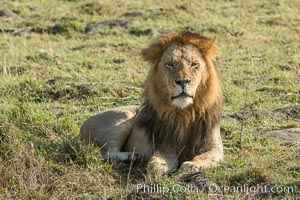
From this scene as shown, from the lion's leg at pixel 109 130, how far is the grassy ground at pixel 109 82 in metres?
0.17

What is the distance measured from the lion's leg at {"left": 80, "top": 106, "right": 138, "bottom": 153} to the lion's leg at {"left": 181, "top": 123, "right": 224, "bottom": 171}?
768 millimetres

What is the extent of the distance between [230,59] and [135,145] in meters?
4.50

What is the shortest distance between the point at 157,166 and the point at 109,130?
828 millimetres

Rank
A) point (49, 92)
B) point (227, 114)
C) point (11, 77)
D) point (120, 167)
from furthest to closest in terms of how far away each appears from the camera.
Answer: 1. point (11, 77)
2. point (49, 92)
3. point (227, 114)
4. point (120, 167)

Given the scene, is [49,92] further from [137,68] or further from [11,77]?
[137,68]

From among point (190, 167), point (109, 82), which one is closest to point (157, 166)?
point (190, 167)

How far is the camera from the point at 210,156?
563cm

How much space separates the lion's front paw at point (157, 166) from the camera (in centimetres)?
544

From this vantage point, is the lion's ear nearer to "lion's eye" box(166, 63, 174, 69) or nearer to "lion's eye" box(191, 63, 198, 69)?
"lion's eye" box(191, 63, 198, 69)

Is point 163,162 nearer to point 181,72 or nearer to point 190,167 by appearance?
point 190,167

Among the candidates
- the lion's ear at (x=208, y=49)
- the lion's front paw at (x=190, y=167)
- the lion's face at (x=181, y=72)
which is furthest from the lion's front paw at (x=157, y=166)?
the lion's ear at (x=208, y=49)

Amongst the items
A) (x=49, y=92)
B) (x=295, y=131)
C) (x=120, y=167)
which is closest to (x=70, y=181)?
(x=120, y=167)

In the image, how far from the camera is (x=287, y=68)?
966 cm

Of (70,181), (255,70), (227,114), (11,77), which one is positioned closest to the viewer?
(70,181)
